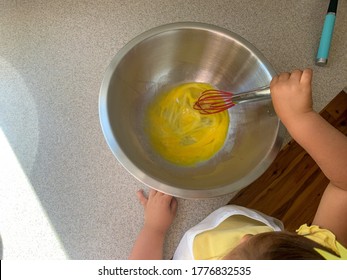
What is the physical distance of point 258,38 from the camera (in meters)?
0.79

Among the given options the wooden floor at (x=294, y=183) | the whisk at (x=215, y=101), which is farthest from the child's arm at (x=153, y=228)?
the wooden floor at (x=294, y=183)

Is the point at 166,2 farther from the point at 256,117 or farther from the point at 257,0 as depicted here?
the point at 256,117

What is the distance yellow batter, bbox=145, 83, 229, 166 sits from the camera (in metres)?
0.76

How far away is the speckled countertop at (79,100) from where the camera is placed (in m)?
0.71

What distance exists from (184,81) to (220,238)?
32cm

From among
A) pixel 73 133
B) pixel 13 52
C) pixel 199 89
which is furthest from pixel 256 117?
pixel 13 52

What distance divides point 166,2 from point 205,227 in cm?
45

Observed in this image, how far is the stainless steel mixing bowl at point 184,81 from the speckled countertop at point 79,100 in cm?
7

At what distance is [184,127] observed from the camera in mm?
785

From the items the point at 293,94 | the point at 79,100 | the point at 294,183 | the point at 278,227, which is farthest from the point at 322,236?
the point at 79,100

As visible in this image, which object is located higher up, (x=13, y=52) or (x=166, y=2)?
(x=166, y=2)

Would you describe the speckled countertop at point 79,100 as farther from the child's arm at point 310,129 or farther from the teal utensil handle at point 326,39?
the child's arm at point 310,129

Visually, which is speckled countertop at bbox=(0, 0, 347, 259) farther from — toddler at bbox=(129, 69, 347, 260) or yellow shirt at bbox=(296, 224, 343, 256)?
yellow shirt at bbox=(296, 224, 343, 256)

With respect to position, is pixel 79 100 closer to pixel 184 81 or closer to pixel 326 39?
pixel 184 81
